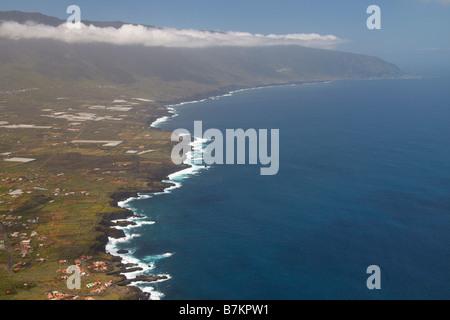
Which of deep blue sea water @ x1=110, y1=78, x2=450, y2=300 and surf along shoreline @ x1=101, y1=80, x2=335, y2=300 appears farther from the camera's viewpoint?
surf along shoreline @ x1=101, y1=80, x2=335, y2=300

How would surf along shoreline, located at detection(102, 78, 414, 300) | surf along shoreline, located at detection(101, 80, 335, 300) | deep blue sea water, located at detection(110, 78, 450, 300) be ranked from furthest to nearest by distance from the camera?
surf along shoreline, located at detection(102, 78, 414, 300) → surf along shoreline, located at detection(101, 80, 335, 300) → deep blue sea water, located at detection(110, 78, 450, 300)

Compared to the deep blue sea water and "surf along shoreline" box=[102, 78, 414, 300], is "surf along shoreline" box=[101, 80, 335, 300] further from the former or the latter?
the deep blue sea water

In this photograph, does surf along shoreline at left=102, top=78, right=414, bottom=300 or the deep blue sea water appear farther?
surf along shoreline at left=102, top=78, right=414, bottom=300

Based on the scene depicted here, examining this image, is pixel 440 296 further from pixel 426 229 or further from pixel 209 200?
pixel 209 200

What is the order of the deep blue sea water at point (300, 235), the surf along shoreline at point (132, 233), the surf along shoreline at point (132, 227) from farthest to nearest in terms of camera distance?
the surf along shoreline at point (132, 227)
the surf along shoreline at point (132, 233)
the deep blue sea water at point (300, 235)

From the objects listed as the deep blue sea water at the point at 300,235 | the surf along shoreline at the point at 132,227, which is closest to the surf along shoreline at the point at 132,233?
the surf along shoreline at the point at 132,227

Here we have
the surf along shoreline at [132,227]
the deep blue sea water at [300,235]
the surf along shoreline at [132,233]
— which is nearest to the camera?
the deep blue sea water at [300,235]

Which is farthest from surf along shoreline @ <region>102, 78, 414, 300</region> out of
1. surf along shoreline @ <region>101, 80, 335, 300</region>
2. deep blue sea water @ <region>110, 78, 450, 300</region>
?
deep blue sea water @ <region>110, 78, 450, 300</region>

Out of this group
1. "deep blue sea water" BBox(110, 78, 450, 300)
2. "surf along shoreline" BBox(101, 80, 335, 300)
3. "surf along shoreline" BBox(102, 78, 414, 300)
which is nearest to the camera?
"deep blue sea water" BBox(110, 78, 450, 300)

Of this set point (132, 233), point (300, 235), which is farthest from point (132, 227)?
point (300, 235)

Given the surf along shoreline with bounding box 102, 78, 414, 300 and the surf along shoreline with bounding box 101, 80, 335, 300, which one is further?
the surf along shoreline with bounding box 102, 78, 414, 300

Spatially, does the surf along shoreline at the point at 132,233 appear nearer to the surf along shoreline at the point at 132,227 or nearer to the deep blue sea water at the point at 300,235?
the surf along shoreline at the point at 132,227

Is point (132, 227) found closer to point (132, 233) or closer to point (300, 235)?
point (132, 233)
